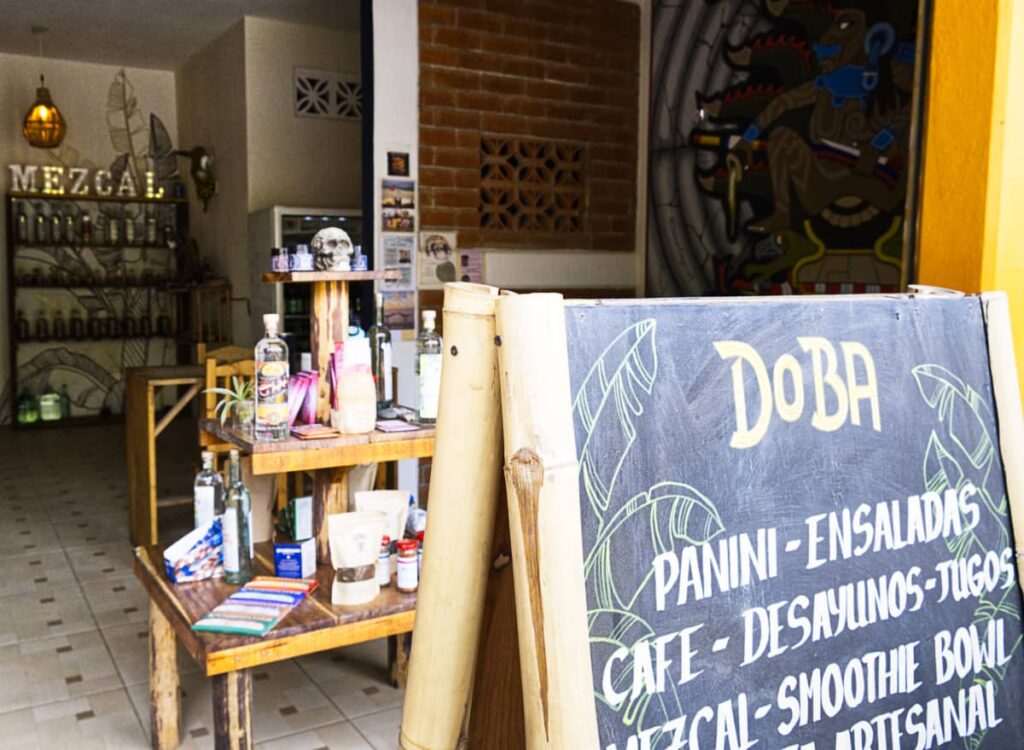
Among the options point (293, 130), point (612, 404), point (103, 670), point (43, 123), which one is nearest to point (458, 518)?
point (612, 404)

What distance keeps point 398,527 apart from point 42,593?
2.19 meters

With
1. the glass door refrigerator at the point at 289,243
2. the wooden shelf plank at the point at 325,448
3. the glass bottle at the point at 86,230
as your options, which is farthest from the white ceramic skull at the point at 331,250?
the glass bottle at the point at 86,230

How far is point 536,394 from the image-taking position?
1.00 metres

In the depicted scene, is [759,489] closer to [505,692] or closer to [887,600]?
[887,600]

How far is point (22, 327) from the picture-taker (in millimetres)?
8039

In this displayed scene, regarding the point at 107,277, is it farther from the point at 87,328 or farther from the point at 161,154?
the point at 161,154

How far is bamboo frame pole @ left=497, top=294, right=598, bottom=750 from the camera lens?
98 cm

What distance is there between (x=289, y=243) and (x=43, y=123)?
2.47 metres

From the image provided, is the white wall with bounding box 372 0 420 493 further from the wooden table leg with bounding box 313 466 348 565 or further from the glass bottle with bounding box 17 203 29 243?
the glass bottle with bounding box 17 203 29 243

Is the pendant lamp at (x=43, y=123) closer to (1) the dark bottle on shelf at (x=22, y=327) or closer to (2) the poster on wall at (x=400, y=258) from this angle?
(1) the dark bottle on shelf at (x=22, y=327)

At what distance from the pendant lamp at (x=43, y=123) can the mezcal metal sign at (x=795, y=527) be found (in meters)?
7.34

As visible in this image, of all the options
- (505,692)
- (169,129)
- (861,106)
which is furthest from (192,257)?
(505,692)

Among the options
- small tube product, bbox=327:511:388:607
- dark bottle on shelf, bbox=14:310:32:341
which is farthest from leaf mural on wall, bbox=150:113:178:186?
small tube product, bbox=327:511:388:607

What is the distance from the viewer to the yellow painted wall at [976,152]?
1.69m
